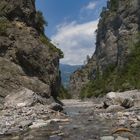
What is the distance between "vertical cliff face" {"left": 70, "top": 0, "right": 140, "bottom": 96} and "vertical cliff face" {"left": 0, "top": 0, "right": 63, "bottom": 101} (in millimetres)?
70392

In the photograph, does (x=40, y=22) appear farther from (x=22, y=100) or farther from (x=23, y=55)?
(x=22, y=100)

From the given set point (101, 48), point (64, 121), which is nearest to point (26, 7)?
point (64, 121)

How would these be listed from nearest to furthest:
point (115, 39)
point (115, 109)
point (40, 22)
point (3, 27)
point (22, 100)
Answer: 1. point (22, 100)
2. point (115, 109)
3. point (3, 27)
4. point (40, 22)
5. point (115, 39)

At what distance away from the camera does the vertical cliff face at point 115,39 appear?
144 meters

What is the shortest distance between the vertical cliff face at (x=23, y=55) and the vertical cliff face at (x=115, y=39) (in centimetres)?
7039

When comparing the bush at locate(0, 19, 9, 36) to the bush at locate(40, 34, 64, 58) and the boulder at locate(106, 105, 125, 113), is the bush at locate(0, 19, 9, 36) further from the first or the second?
the boulder at locate(106, 105, 125, 113)

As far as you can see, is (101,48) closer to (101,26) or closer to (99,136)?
(101,26)

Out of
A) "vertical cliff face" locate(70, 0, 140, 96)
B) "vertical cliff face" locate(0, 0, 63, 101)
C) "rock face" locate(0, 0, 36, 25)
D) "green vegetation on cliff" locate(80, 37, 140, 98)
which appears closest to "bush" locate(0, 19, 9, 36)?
"vertical cliff face" locate(0, 0, 63, 101)

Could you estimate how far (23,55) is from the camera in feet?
168

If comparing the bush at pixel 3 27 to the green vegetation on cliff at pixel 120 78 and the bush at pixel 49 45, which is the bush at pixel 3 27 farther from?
the green vegetation on cliff at pixel 120 78

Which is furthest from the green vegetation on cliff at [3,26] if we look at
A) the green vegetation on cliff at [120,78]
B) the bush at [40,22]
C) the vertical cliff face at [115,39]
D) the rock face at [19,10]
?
the vertical cliff face at [115,39]

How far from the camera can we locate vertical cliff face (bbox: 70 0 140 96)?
144m

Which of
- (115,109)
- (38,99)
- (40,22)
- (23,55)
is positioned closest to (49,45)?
(40,22)

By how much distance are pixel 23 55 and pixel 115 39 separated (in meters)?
113
